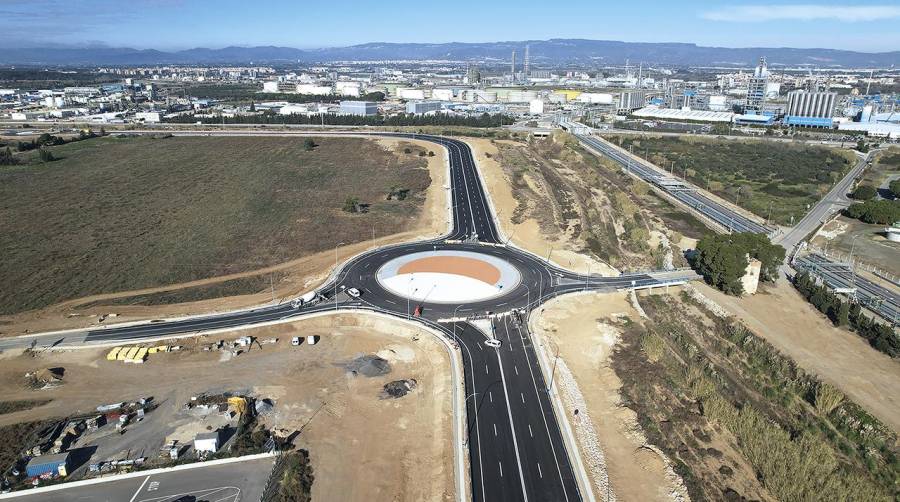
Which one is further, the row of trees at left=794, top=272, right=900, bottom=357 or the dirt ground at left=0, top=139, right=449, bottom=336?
the dirt ground at left=0, top=139, right=449, bottom=336

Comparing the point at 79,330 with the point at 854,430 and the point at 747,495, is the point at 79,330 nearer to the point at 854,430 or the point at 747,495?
the point at 747,495

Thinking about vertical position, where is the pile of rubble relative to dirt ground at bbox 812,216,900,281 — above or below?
below

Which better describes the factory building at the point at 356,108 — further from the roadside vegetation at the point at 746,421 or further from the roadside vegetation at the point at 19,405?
the roadside vegetation at the point at 19,405

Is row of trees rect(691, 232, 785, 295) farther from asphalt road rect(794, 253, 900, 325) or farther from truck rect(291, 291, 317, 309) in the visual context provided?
truck rect(291, 291, 317, 309)

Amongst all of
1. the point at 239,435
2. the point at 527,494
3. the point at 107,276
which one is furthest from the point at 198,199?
the point at 527,494

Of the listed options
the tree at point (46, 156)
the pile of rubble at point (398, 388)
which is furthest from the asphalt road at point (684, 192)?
the tree at point (46, 156)

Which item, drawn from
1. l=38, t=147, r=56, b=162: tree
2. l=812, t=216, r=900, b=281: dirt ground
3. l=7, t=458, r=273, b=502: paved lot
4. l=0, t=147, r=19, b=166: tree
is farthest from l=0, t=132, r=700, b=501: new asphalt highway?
l=0, t=147, r=19, b=166: tree
